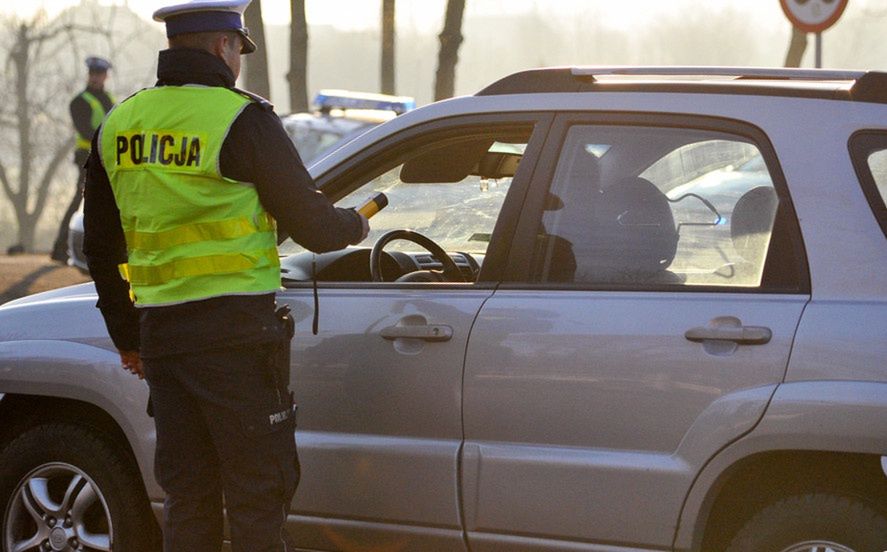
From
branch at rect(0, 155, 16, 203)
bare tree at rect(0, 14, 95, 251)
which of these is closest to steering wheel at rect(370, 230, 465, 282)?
bare tree at rect(0, 14, 95, 251)

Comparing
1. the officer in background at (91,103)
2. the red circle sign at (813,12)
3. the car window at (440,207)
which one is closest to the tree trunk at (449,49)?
the officer in background at (91,103)

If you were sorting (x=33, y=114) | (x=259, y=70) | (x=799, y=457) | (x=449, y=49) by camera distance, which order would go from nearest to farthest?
1. (x=799, y=457)
2. (x=449, y=49)
3. (x=259, y=70)
4. (x=33, y=114)

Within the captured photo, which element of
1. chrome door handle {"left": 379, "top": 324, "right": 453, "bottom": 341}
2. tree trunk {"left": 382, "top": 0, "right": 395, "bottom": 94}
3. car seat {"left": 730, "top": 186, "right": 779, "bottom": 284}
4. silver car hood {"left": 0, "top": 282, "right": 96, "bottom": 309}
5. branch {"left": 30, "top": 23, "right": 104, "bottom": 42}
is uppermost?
car seat {"left": 730, "top": 186, "right": 779, "bottom": 284}

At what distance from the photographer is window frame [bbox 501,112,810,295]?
3.81 meters

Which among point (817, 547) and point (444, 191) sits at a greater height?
point (444, 191)

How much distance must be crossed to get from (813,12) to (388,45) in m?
11.2

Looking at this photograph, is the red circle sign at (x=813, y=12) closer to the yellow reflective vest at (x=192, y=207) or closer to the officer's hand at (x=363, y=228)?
the officer's hand at (x=363, y=228)

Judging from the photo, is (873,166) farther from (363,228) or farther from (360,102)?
(360,102)

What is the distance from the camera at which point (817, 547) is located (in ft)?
12.2

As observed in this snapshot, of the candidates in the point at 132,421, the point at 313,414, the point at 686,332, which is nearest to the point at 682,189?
the point at 686,332

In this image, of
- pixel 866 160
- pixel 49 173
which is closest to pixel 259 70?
pixel 866 160

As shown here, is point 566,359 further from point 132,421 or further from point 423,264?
point 132,421

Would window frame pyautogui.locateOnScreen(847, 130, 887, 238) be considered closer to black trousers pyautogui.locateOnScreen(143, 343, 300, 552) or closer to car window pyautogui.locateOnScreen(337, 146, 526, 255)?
car window pyautogui.locateOnScreen(337, 146, 526, 255)

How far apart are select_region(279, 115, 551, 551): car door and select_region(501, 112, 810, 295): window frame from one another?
0.14 feet
